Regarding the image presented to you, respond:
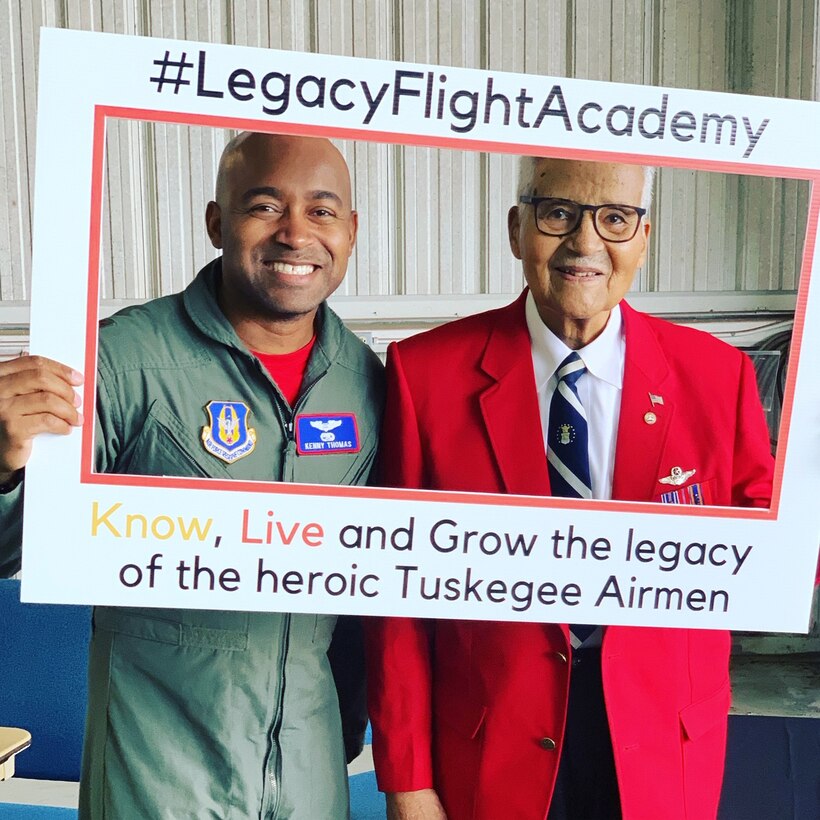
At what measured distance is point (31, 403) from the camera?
110 cm

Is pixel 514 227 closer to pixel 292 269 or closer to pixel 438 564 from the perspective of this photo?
pixel 292 269

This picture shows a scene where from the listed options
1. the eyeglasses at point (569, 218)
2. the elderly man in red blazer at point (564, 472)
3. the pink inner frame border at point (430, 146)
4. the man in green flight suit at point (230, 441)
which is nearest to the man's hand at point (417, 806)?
the elderly man in red blazer at point (564, 472)

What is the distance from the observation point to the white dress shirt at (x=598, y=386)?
120cm

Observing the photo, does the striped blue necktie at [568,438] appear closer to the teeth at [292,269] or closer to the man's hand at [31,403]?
the teeth at [292,269]

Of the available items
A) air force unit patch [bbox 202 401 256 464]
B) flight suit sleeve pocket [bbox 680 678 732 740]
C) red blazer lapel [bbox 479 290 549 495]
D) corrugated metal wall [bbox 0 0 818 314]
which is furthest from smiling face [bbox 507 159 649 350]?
corrugated metal wall [bbox 0 0 818 314]

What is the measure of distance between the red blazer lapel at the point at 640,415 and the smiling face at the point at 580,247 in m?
0.06

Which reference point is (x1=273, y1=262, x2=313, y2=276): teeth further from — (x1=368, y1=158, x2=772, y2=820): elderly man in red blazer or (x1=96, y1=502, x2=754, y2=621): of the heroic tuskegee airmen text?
(x1=96, y1=502, x2=754, y2=621): of the heroic tuskegee airmen text

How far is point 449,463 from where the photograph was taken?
120cm

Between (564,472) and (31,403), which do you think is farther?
(564,472)

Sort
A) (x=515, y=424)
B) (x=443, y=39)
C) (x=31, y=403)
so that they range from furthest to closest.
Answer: (x=443, y=39)
(x=515, y=424)
(x=31, y=403)

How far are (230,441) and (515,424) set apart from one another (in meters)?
0.38

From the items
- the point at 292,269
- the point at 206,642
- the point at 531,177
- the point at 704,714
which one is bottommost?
the point at 704,714

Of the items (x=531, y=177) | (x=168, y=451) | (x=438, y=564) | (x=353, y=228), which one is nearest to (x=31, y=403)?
(x=168, y=451)

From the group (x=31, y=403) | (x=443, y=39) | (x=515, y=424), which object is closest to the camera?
(x=31, y=403)
